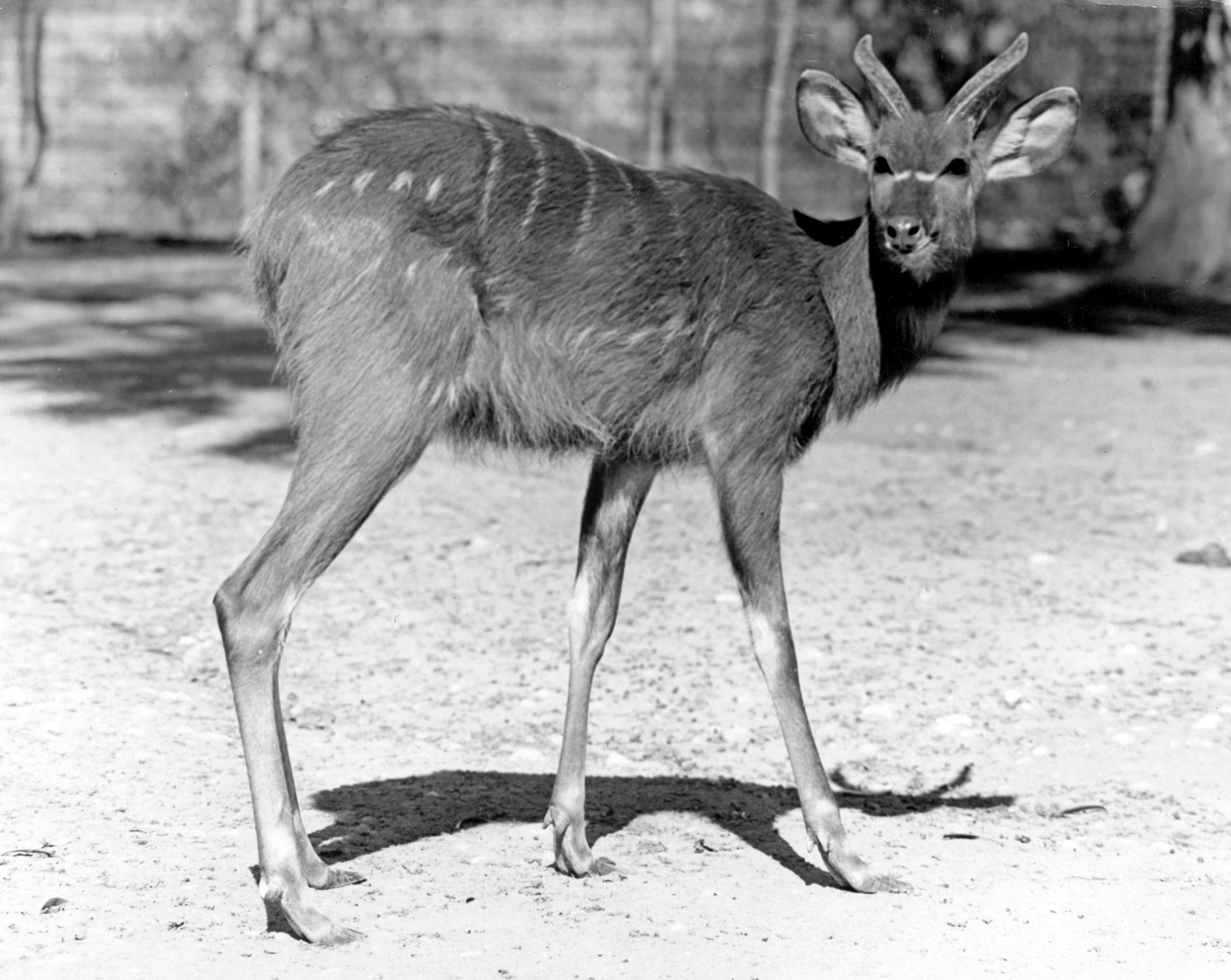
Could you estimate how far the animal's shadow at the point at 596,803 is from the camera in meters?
5.43

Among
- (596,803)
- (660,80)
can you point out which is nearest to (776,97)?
(660,80)

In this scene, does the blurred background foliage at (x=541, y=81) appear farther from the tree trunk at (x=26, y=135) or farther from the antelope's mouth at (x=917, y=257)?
the antelope's mouth at (x=917, y=257)

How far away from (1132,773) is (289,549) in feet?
9.64

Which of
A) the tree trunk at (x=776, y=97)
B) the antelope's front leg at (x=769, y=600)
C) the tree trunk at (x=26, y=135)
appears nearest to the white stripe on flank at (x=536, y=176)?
the antelope's front leg at (x=769, y=600)

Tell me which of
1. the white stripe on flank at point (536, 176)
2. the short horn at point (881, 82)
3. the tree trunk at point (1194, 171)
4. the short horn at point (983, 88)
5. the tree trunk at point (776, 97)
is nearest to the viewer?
the white stripe on flank at point (536, 176)

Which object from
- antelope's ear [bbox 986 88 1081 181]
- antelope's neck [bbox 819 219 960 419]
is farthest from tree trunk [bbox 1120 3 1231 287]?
antelope's neck [bbox 819 219 960 419]

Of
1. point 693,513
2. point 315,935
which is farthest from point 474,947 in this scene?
point 693,513

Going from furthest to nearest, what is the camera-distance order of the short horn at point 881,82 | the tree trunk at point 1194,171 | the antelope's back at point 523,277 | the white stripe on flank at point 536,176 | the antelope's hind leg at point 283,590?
the tree trunk at point 1194,171 < the short horn at point 881,82 < the white stripe on flank at point 536,176 < the antelope's back at point 523,277 < the antelope's hind leg at point 283,590

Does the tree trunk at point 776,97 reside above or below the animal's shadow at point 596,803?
above

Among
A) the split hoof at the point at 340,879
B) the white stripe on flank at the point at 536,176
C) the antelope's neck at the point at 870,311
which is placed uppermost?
the white stripe on flank at the point at 536,176

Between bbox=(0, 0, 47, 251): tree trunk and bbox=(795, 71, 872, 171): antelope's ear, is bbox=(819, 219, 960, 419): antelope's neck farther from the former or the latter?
bbox=(0, 0, 47, 251): tree trunk

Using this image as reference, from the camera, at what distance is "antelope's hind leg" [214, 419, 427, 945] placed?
458 centimetres

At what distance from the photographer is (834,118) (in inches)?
221

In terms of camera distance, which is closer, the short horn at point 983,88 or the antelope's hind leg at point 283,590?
the antelope's hind leg at point 283,590
